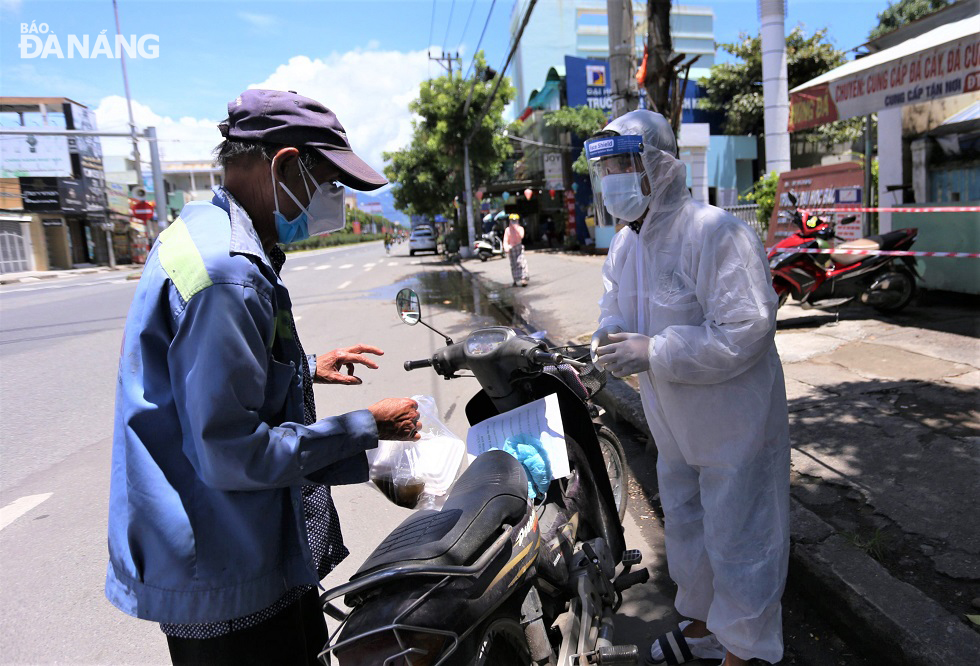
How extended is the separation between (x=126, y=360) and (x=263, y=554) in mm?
478

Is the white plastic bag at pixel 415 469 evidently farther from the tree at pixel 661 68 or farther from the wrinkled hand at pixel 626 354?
the tree at pixel 661 68

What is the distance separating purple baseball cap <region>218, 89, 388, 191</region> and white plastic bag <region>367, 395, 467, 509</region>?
3.42 ft

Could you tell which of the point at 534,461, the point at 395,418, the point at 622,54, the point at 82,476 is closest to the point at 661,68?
→ the point at 622,54

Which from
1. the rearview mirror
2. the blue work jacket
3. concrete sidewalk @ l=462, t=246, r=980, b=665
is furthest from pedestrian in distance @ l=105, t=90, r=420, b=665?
concrete sidewalk @ l=462, t=246, r=980, b=665

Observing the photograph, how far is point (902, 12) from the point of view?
25234 millimetres

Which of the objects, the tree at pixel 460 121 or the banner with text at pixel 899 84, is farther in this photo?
the tree at pixel 460 121

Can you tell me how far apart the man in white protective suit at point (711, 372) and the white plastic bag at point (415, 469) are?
0.69 meters

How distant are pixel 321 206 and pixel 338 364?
73 centimetres

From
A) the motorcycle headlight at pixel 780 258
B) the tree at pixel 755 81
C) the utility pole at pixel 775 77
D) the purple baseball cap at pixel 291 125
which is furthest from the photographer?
the tree at pixel 755 81

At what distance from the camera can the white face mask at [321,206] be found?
1437 mm

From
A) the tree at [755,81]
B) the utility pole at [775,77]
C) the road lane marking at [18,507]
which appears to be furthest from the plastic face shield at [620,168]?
the tree at [755,81]

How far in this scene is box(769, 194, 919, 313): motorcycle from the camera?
264 inches

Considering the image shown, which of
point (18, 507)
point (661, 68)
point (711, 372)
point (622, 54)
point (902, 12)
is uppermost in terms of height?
point (902, 12)

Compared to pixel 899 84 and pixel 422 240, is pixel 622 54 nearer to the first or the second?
pixel 899 84
